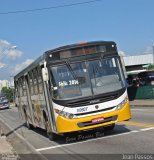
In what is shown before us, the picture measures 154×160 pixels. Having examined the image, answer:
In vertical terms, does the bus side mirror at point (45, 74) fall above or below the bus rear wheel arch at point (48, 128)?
above

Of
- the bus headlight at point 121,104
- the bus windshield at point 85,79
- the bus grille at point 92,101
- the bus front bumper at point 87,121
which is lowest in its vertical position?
the bus front bumper at point 87,121

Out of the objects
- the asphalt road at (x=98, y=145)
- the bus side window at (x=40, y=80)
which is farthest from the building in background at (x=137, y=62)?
the bus side window at (x=40, y=80)

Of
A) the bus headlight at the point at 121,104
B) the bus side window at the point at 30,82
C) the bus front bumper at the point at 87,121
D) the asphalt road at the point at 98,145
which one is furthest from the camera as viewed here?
the bus side window at the point at 30,82

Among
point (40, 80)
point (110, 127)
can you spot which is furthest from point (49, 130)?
point (110, 127)

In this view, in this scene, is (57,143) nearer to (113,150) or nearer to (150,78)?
(113,150)

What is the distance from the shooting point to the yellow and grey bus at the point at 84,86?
13.1 m

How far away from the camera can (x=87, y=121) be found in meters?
13.2

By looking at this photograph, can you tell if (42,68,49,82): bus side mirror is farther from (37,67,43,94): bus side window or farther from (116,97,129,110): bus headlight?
(116,97,129,110): bus headlight

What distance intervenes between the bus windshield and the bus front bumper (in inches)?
25.7

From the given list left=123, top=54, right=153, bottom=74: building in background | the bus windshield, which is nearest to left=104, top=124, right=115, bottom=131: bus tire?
the bus windshield

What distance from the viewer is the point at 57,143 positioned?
1435cm

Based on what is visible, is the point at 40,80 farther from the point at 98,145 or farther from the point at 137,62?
the point at 137,62

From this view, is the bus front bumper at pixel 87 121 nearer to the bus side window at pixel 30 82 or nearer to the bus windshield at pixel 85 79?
the bus windshield at pixel 85 79

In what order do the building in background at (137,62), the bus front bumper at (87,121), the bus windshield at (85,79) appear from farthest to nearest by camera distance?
the building in background at (137,62) → the bus windshield at (85,79) → the bus front bumper at (87,121)
